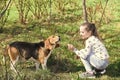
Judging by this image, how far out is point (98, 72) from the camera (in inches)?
241

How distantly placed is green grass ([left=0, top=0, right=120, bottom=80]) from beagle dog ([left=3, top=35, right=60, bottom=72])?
0.56 ft

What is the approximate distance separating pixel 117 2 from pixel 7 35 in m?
3.47

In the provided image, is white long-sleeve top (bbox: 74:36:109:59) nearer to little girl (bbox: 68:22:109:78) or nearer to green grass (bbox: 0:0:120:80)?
little girl (bbox: 68:22:109:78)

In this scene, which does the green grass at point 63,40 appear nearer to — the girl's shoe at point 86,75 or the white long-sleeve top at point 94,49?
the girl's shoe at point 86,75

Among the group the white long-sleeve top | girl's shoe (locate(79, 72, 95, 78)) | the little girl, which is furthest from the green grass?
the white long-sleeve top

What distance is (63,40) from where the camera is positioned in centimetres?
772

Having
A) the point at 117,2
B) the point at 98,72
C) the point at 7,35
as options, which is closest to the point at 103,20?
the point at 117,2

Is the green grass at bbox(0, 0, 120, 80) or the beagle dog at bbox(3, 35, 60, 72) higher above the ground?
the beagle dog at bbox(3, 35, 60, 72)

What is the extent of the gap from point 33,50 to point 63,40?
180 cm

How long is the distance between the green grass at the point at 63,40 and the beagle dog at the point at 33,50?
17cm

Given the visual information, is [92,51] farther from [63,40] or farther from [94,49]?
[63,40]

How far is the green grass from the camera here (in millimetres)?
5961

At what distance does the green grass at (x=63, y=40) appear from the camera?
5.96m

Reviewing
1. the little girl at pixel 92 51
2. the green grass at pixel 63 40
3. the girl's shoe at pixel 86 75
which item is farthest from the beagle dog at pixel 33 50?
the girl's shoe at pixel 86 75
